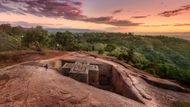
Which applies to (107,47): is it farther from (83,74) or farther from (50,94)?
(50,94)

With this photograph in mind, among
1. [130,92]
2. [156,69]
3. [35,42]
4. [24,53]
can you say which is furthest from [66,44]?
[130,92]

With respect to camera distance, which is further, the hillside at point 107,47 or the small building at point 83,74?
the hillside at point 107,47

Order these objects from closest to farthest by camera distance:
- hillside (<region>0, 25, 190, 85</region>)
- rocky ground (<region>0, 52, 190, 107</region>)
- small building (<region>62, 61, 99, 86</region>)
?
rocky ground (<region>0, 52, 190, 107</region>) → small building (<region>62, 61, 99, 86</region>) → hillside (<region>0, 25, 190, 85</region>)

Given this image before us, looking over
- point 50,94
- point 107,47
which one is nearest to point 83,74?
point 50,94

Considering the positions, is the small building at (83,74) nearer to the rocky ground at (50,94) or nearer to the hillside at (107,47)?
the rocky ground at (50,94)

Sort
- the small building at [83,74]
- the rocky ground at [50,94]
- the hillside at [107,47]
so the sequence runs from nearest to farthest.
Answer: the rocky ground at [50,94], the small building at [83,74], the hillside at [107,47]

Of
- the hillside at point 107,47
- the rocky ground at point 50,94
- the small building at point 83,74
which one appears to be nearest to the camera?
the rocky ground at point 50,94

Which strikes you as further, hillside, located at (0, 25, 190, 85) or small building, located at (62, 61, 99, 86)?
hillside, located at (0, 25, 190, 85)

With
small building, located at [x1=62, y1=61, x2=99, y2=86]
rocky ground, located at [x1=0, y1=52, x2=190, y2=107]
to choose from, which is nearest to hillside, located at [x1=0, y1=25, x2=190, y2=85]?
rocky ground, located at [x1=0, y1=52, x2=190, y2=107]

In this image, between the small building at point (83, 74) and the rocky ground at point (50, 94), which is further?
the small building at point (83, 74)

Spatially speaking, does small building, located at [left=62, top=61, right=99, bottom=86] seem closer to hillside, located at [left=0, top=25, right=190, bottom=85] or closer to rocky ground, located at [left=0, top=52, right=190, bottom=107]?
rocky ground, located at [left=0, top=52, right=190, bottom=107]

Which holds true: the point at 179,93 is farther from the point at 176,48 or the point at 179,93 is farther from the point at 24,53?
the point at 176,48

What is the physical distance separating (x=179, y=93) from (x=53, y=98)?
942cm

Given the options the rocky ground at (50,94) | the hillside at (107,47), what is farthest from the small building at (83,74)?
the hillside at (107,47)
